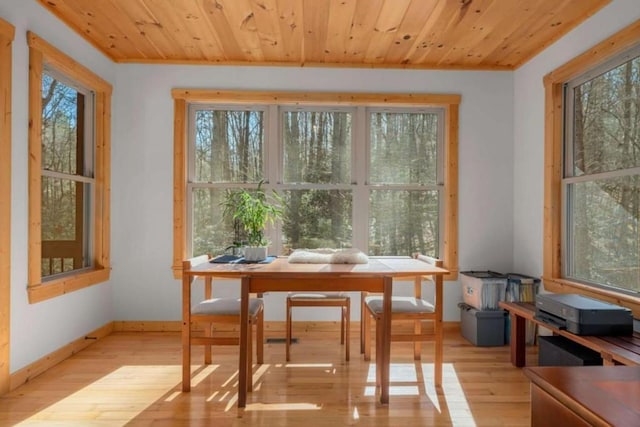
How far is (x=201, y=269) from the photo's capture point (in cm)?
240

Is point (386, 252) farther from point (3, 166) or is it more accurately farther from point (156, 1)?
point (3, 166)

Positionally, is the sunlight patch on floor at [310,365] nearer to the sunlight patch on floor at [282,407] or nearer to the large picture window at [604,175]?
the sunlight patch on floor at [282,407]

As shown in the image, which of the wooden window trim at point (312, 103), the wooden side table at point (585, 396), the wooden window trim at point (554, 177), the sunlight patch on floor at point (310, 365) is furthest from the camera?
the wooden window trim at point (312, 103)

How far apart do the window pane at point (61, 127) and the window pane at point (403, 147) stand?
2.54 meters

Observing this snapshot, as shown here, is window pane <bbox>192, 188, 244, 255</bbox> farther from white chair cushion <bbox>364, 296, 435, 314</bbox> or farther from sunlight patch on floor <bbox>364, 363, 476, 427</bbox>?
sunlight patch on floor <bbox>364, 363, 476, 427</bbox>

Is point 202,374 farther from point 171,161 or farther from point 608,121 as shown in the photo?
point 608,121

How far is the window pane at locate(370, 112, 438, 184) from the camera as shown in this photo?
152 inches

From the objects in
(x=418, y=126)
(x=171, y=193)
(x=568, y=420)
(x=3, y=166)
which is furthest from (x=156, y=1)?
(x=568, y=420)

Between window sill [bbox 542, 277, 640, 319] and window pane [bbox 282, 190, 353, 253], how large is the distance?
171 centimetres

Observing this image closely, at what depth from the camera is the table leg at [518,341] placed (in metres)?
2.93

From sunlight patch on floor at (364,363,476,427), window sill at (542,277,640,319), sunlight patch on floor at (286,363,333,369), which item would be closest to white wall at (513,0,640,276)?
window sill at (542,277,640,319)

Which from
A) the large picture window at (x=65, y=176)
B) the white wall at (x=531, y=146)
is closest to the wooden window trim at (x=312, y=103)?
the white wall at (x=531, y=146)

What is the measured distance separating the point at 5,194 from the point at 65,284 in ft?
2.76

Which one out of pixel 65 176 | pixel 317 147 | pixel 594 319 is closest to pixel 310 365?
pixel 594 319
